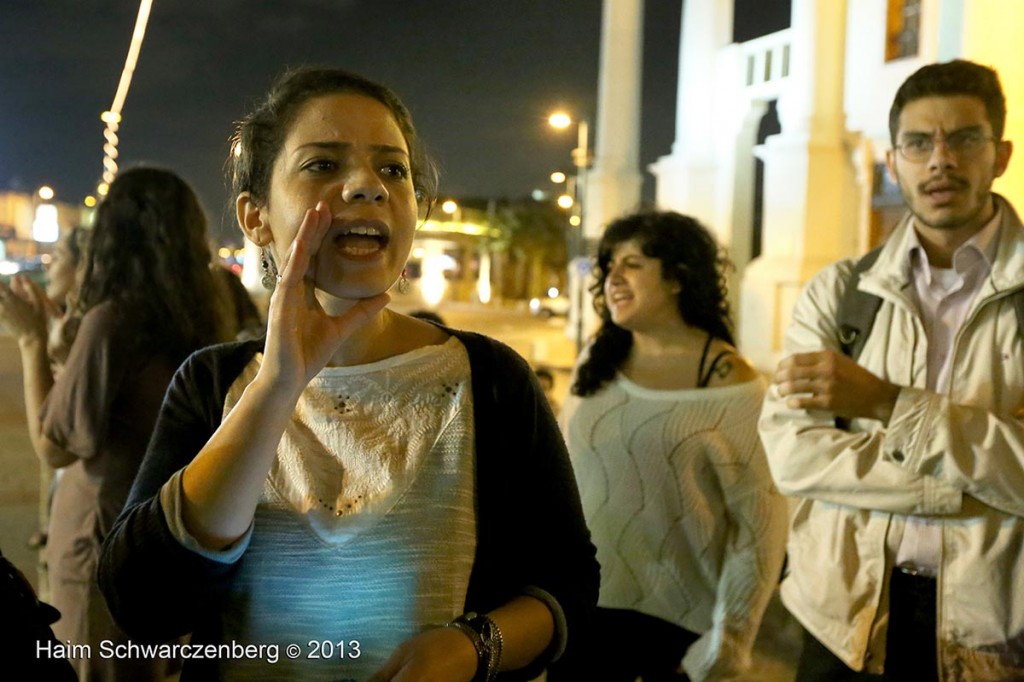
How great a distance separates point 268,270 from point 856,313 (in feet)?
5.40

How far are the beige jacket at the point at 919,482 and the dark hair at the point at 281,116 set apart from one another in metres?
1.37

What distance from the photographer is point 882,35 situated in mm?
17156

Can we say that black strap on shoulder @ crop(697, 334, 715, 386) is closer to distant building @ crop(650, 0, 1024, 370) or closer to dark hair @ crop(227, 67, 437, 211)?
dark hair @ crop(227, 67, 437, 211)

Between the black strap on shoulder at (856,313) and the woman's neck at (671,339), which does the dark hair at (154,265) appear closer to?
the woman's neck at (671,339)

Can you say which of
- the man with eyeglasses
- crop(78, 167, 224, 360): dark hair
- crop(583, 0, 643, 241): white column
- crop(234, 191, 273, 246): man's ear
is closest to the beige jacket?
the man with eyeglasses

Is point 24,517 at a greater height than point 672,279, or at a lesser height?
lesser

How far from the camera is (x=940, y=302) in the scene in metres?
2.41

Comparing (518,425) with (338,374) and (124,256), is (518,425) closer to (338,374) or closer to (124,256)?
(338,374)

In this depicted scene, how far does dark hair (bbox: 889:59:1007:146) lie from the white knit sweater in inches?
46.7

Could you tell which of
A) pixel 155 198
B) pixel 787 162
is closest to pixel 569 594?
pixel 155 198

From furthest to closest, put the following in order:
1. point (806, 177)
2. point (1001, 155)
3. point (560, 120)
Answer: point (560, 120) → point (806, 177) → point (1001, 155)

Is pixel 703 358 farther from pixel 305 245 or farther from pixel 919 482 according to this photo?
pixel 305 245

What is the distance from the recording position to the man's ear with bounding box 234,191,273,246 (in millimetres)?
1672

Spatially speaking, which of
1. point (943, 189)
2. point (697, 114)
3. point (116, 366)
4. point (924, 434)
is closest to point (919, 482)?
point (924, 434)
